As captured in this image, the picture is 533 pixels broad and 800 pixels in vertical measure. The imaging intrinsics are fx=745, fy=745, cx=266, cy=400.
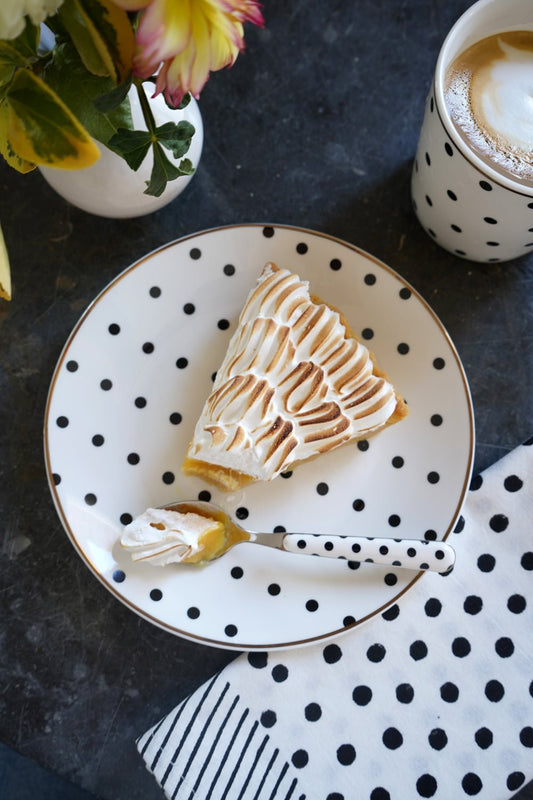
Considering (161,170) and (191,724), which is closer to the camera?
(161,170)

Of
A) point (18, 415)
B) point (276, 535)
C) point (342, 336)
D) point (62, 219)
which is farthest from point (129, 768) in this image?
point (62, 219)

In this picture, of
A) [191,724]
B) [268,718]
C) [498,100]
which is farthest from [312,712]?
[498,100]

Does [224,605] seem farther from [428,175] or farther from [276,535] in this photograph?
[428,175]

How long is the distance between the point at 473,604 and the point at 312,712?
256 mm

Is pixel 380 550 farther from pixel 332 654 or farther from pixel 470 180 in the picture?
pixel 470 180

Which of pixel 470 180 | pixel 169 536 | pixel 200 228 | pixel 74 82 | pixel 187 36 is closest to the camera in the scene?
pixel 187 36

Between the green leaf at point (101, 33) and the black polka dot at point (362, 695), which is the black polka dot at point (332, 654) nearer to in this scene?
the black polka dot at point (362, 695)

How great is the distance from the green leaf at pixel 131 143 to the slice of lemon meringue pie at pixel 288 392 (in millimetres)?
276

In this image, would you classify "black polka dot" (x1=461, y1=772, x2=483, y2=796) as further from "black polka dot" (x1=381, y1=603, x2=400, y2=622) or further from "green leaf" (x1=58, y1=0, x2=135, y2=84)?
"green leaf" (x1=58, y1=0, x2=135, y2=84)

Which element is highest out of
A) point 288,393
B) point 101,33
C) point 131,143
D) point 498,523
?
point 101,33

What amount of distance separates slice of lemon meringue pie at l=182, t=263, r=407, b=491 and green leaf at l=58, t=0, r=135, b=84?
398mm

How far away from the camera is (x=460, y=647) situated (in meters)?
0.98

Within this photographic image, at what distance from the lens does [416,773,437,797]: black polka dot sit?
0.96 meters

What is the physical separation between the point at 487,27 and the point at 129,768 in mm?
1041
